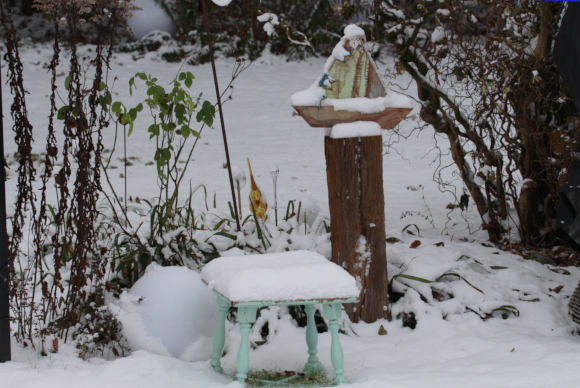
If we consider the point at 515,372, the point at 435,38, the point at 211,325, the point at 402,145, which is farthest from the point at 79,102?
the point at 402,145

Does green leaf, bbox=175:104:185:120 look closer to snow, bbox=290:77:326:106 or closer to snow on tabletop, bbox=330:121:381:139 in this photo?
snow, bbox=290:77:326:106

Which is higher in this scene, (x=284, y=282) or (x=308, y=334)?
(x=284, y=282)

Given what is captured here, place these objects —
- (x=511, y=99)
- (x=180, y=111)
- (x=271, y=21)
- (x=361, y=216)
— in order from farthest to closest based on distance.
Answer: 1. (x=271, y=21)
2. (x=511, y=99)
3. (x=180, y=111)
4. (x=361, y=216)

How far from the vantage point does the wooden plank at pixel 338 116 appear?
2703mm

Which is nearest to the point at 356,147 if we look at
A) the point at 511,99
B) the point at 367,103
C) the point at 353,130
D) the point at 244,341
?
the point at 353,130

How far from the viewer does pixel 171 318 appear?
257 centimetres

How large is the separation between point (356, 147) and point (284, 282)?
0.89m

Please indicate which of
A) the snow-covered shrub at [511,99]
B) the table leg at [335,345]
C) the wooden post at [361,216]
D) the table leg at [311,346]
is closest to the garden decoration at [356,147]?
the wooden post at [361,216]

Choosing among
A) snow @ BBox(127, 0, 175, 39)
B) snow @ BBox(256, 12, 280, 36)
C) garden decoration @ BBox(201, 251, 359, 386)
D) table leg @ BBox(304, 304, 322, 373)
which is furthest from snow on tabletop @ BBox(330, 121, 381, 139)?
snow @ BBox(127, 0, 175, 39)

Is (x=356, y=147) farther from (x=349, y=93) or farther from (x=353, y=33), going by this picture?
(x=353, y=33)

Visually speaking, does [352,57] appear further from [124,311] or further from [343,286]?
[124,311]

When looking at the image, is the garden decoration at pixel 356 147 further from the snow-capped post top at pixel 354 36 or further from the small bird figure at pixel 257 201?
the small bird figure at pixel 257 201

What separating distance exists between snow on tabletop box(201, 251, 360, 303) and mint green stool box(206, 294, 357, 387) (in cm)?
3

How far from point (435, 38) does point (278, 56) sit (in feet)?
25.9
